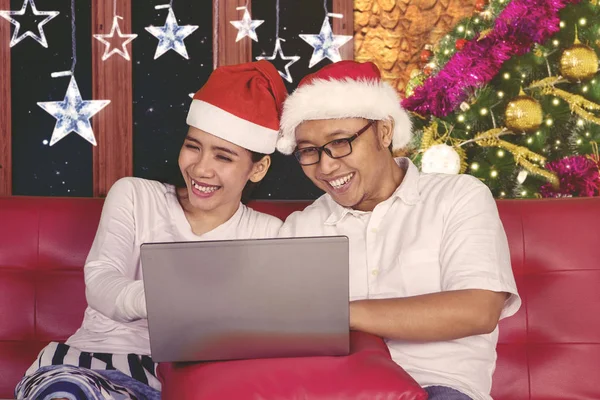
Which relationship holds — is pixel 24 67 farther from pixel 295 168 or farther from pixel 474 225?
→ pixel 474 225

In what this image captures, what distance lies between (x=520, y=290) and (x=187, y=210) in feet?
3.07

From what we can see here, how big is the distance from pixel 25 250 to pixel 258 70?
820mm

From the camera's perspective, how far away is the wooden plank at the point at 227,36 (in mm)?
4906

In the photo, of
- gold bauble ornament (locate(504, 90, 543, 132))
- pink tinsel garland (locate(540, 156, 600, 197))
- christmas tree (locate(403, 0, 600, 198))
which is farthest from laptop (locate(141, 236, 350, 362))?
pink tinsel garland (locate(540, 156, 600, 197))

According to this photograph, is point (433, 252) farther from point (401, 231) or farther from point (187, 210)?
point (187, 210)

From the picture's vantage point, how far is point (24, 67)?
191 inches

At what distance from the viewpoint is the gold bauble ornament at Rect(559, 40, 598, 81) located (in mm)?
3082

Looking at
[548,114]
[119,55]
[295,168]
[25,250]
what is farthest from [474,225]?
[119,55]

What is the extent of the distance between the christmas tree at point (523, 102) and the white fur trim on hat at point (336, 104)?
1.45m

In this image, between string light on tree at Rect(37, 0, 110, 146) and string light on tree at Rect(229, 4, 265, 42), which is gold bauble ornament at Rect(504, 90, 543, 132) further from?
string light on tree at Rect(37, 0, 110, 146)

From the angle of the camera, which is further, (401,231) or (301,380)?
(401,231)

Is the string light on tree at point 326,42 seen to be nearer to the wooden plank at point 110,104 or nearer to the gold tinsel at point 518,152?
the wooden plank at point 110,104

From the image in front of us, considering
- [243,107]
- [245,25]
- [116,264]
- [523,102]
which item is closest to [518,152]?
[523,102]

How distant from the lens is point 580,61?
308 cm
